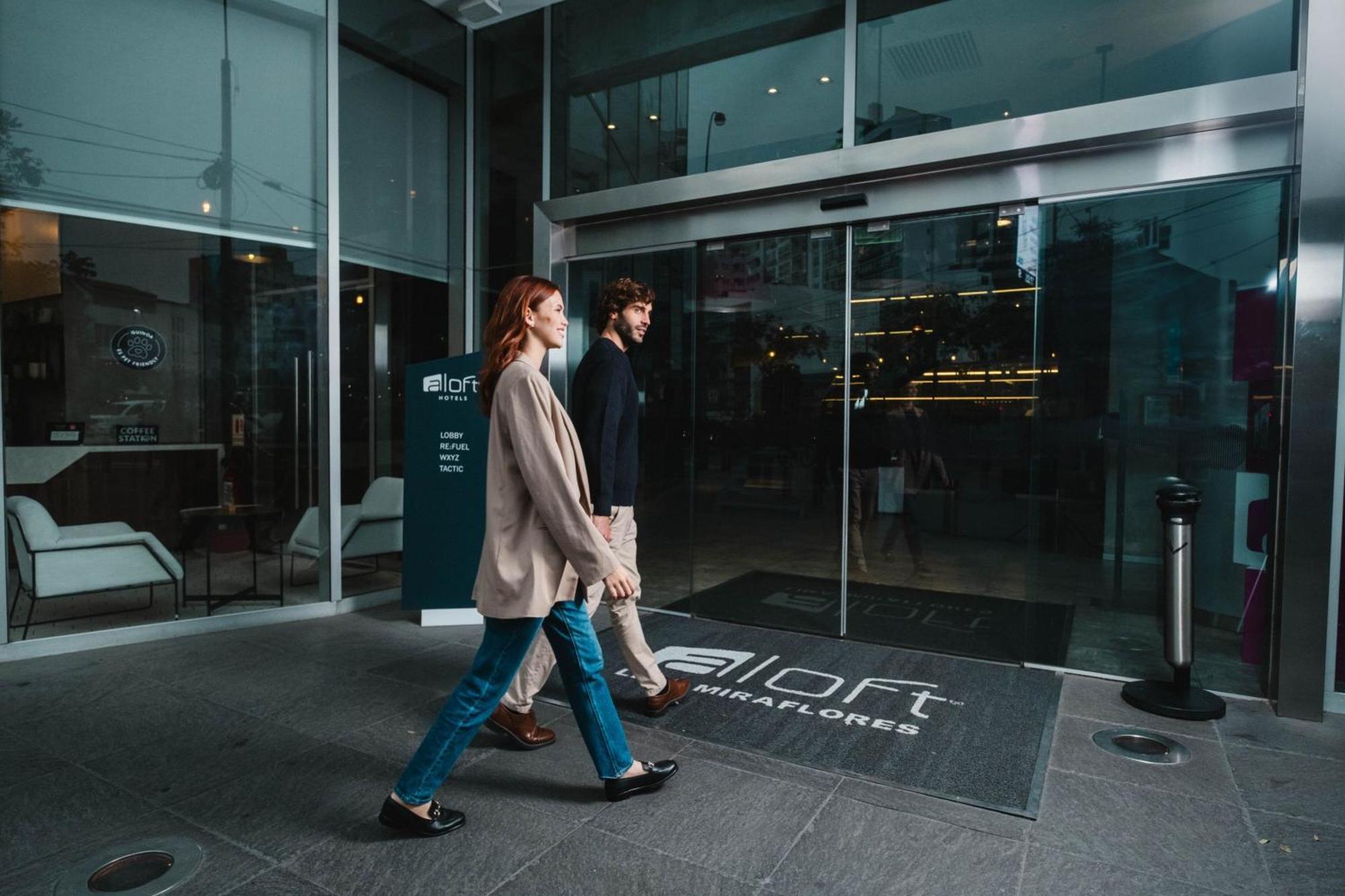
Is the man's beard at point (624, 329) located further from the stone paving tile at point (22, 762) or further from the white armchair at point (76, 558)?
the white armchair at point (76, 558)

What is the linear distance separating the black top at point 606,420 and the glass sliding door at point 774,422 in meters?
2.12

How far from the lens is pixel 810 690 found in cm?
382

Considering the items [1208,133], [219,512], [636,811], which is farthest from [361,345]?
[1208,133]

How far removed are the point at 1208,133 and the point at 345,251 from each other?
546cm

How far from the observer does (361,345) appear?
225 inches

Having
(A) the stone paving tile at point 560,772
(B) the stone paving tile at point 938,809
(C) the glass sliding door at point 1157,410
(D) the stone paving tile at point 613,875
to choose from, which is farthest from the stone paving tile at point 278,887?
(C) the glass sliding door at point 1157,410

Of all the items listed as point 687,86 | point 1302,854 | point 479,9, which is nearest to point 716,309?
point 687,86

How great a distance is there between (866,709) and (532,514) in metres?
2.09

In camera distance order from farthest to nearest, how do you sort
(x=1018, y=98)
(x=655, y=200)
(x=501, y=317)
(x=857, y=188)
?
(x=655, y=200), (x=857, y=188), (x=1018, y=98), (x=501, y=317)

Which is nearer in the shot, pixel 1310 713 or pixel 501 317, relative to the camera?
pixel 501 317

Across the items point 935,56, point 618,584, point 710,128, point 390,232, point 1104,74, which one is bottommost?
point 618,584

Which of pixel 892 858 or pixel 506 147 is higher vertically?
pixel 506 147

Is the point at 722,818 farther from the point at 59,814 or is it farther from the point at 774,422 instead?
the point at 774,422

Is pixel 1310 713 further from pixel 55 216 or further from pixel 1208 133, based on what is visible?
pixel 55 216
